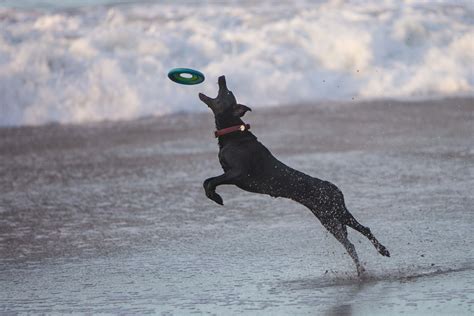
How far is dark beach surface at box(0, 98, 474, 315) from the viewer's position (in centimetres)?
753

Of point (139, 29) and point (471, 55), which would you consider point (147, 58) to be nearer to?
point (139, 29)

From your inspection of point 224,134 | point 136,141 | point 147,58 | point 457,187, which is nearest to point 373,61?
point 147,58

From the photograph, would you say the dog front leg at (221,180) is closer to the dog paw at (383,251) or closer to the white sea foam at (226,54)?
the dog paw at (383,251)

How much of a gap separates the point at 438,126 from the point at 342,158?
2053mm

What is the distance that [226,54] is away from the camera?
59.2 feet

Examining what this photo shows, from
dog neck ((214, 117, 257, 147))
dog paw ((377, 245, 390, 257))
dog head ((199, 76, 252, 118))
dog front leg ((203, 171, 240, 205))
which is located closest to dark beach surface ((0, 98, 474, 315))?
dog paw ((377, 245, 390, 257))

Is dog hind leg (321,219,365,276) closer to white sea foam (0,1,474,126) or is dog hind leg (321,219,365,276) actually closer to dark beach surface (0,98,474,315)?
dark beach surface (0,98,474,315)

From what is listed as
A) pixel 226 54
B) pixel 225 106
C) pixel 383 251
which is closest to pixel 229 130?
pixel 225 106

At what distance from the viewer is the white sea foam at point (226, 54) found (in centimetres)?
1636

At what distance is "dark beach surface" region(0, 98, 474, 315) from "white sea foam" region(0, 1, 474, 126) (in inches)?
41.3

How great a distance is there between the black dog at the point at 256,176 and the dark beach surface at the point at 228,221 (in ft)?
1.25

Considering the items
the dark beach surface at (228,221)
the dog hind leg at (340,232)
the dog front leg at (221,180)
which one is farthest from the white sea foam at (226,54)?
the dog front leg at (221,180)

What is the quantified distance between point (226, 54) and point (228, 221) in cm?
834

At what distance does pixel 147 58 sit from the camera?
1748cm
